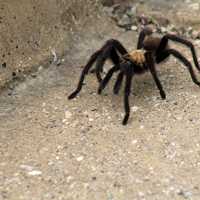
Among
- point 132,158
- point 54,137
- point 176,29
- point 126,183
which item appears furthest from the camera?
point 176,29

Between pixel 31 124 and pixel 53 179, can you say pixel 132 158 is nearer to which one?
pixel 53 179

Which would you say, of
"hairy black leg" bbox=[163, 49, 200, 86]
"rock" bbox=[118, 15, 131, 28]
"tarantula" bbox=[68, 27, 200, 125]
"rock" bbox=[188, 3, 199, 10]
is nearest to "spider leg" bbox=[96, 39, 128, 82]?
"tarantula" bbox=[68, 27, 200, 125]

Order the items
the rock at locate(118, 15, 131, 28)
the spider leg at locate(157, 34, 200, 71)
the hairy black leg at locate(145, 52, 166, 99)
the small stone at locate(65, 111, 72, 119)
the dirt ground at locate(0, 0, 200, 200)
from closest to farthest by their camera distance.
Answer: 1. the dirt ground at locate(0, 0, 200, 200)
2. the small stone at locate(65, 111, 72, 119)
3. the hairy black leg at locate(145, 52, 166, 99)
4. the spider leg at locate(157, 34, 200, 71)
5. the rock at locate(118, 15, 131, 28)

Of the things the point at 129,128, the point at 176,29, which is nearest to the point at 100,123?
the point at 129,128

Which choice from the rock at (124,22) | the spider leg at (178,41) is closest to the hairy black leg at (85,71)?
the spider leg at (178,41)

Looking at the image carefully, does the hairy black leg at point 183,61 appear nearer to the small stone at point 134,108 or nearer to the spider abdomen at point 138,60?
the spider abdomen at point 138,60

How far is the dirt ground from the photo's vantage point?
311 centimetres

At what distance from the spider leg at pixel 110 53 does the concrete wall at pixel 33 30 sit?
558 millimetres

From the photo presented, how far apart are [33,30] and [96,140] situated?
1.17 meters

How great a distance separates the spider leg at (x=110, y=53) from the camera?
3.95 m

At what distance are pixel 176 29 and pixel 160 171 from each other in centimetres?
194

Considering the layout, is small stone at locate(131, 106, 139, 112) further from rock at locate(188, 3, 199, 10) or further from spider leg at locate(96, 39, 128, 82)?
rock at locate(188, 3, 199, 10)

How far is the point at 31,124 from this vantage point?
3.74 metres

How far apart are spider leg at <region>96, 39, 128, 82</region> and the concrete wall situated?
558mm
